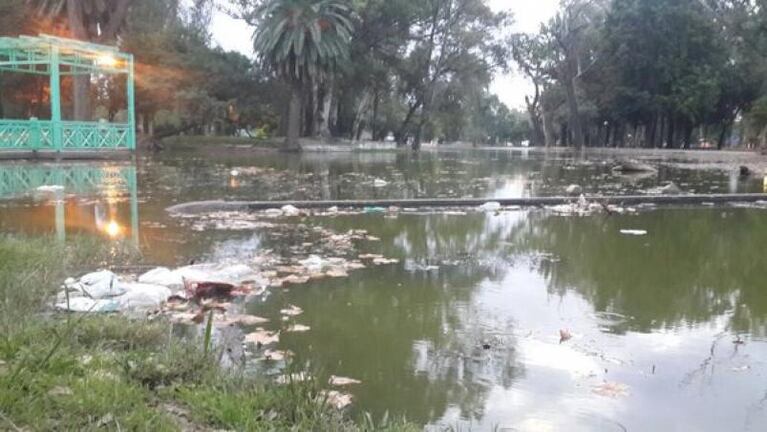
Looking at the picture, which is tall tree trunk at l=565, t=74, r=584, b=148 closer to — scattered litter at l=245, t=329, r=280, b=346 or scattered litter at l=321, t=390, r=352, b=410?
scattered litter at l=245, t=329, r=280, b=346

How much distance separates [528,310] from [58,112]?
86.2 feet

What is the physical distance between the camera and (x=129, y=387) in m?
3.18

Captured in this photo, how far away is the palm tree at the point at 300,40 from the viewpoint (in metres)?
44.3

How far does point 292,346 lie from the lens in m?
4.58

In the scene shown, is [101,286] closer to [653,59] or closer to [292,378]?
[292,378]

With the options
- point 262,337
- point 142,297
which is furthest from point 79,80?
point 262,337

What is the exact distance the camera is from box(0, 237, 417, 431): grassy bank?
2854mm

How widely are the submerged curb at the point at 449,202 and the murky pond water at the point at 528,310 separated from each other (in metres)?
0.74

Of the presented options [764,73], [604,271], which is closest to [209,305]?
[604,271]

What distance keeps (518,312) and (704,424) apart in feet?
7.07

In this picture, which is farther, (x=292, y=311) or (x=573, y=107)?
(x=573, y=107)

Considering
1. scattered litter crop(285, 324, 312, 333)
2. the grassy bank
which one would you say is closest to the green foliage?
scattered litter crop(285, 324, 312, 333)

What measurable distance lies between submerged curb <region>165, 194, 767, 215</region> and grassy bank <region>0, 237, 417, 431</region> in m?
7.13

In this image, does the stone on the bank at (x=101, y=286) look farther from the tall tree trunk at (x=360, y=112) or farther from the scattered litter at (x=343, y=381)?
the tall tree trunk at (x=360, y=112)
